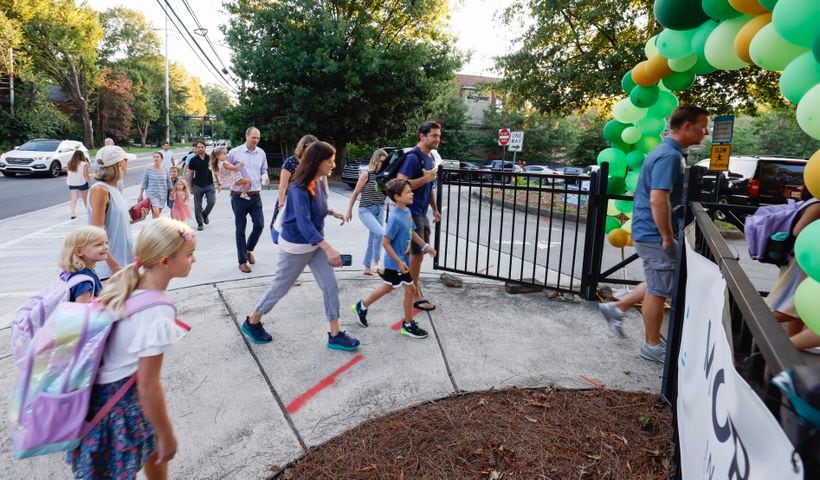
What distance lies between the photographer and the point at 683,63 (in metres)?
4.29

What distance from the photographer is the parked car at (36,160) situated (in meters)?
19.8

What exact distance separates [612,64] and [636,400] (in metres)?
13.8

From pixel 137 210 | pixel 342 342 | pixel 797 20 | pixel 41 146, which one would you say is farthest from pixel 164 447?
pixel 41 146

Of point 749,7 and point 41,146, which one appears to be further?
point 41,146

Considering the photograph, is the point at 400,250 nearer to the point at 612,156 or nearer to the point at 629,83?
the point at 612,156

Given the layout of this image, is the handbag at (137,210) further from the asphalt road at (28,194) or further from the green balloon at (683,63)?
the asphalt road at (28,194)

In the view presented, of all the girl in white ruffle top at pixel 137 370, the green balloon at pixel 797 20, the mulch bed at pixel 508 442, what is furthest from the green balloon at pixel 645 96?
the girl in white ruffle top at pixel 137 370

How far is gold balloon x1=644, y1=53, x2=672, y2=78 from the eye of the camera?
14.9 ft

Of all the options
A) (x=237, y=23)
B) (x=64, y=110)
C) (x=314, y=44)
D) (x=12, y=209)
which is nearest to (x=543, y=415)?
(x=12, y=209)

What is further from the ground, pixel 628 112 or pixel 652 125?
pixel 628 112

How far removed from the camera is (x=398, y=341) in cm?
414

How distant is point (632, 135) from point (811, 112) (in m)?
3.13

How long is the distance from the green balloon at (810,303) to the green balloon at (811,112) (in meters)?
0.64

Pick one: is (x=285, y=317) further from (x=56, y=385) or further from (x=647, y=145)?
(x=647, y=145)
